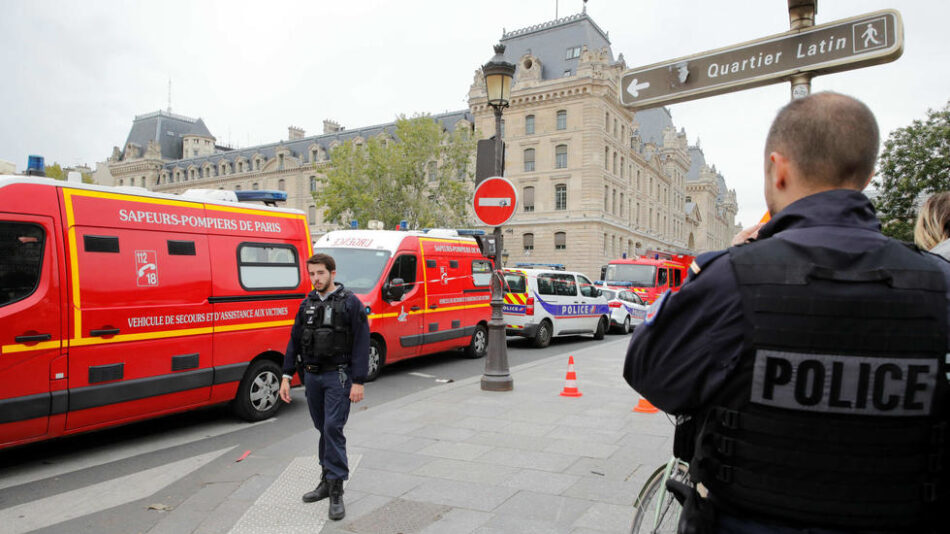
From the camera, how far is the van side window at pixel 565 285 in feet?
53.8

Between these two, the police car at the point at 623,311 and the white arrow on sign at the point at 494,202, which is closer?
the white arrow on sign at the point at 494,202

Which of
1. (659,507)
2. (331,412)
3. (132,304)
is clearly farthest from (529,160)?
(659,507)

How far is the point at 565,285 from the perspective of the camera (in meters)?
16.7

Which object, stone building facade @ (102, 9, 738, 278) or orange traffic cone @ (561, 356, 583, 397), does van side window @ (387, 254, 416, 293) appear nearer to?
orange traffic cone @ (561, 356, 583, 397)

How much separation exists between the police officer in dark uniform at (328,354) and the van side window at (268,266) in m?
2.94

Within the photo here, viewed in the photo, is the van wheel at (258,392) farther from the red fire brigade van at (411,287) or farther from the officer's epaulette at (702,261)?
the officer's epaulette at (702,261)

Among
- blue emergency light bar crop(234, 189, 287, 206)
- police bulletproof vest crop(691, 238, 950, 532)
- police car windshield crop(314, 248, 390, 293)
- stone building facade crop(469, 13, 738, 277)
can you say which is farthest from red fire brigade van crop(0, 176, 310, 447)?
stone building facade crop(469, 13, 738, 277)

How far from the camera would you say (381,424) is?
6941mm

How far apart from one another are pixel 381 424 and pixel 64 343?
3151 mm

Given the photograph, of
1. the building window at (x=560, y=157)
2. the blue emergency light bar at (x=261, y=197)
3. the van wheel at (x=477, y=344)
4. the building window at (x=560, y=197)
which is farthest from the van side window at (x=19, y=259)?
the building window at (x=560, y=157)

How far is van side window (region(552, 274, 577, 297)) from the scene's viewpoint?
16.4m

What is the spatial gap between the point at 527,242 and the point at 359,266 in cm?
4261

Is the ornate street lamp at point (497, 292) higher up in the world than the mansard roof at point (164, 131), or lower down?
lower down

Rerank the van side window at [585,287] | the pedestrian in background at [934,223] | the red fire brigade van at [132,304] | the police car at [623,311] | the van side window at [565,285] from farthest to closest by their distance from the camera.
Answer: the police car at [623,311] < the van side window at [585,287] < the van side window at [565,285] < the red fire brigade van at [132,304] < the pedestrian in background at [934,223]
